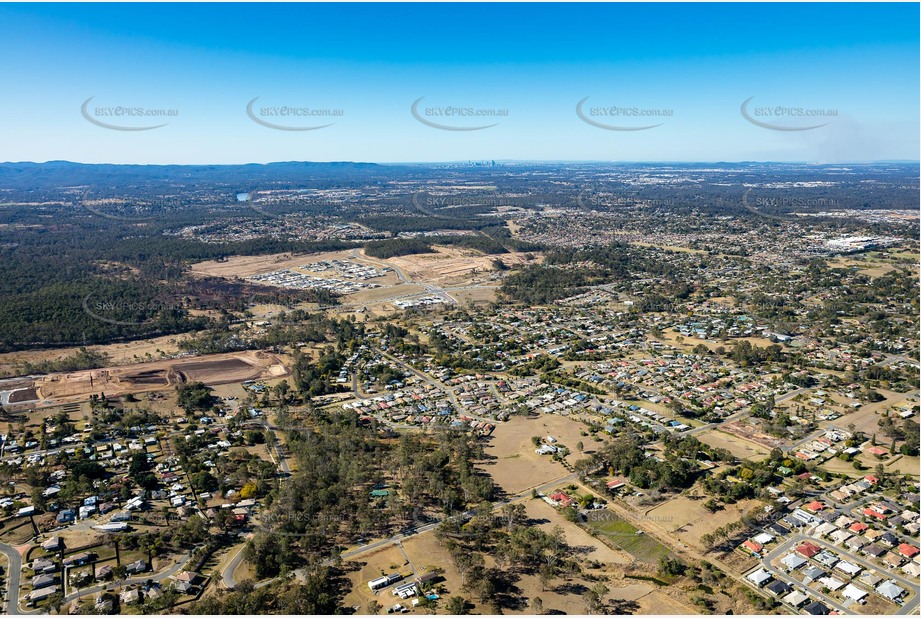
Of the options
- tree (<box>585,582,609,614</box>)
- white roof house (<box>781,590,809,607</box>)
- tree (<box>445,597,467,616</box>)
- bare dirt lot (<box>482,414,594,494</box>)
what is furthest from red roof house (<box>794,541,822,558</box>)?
tree (<box>445,597,467,616</box>)

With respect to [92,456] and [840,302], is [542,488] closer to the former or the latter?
[92,456]

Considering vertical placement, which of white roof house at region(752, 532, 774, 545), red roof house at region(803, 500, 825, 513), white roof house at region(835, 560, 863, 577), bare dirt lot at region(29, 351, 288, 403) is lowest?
white roof house at region(835, 560, 863, 577)

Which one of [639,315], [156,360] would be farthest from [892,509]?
[156,360]

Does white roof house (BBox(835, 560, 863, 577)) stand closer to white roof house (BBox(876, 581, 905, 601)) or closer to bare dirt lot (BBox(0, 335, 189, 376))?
white roof house (BBox(876, 581, 905, 601))

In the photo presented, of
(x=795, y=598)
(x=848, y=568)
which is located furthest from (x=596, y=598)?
(x=848, y=568)

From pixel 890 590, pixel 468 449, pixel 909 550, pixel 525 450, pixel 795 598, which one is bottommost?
pixel 795 598

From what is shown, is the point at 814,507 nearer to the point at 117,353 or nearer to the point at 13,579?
the point at 13,579

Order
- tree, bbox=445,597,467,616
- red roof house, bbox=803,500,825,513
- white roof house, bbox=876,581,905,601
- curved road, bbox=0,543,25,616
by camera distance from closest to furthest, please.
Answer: tree, bbox=445,597,467,616, curved road, bbox=0,543,25,616, white roof house, bbox=876,581,905,601, red roof house, bbox=803,500,825,513
